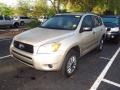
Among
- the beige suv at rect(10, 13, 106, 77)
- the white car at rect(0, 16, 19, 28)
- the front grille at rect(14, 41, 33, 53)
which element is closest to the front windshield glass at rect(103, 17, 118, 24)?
the beige suv at rect(10, 13, 106, 77)

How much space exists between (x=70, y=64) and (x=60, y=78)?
0.47 meters

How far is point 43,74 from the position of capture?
607 cm

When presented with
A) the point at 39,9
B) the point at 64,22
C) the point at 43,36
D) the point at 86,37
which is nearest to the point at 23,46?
the point at 43,36

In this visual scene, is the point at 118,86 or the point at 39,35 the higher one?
the point at 39,35

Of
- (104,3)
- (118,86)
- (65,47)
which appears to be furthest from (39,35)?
(104,3)

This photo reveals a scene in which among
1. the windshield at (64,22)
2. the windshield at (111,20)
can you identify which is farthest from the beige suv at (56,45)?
the windshield at (111,20)

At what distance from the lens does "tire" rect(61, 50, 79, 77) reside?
559 cm

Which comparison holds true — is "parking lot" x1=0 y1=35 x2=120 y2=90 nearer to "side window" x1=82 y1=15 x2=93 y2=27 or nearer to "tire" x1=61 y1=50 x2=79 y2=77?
"tire" x1=61 y1=50 x2=79 y2=77

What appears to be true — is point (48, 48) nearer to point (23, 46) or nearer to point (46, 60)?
point (46, 60)

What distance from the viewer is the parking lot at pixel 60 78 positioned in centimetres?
524

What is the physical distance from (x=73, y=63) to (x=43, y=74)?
902 mm

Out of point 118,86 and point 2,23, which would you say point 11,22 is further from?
point 118,86

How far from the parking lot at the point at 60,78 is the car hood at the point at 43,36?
1.00 metres

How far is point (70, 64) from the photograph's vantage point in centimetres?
589
